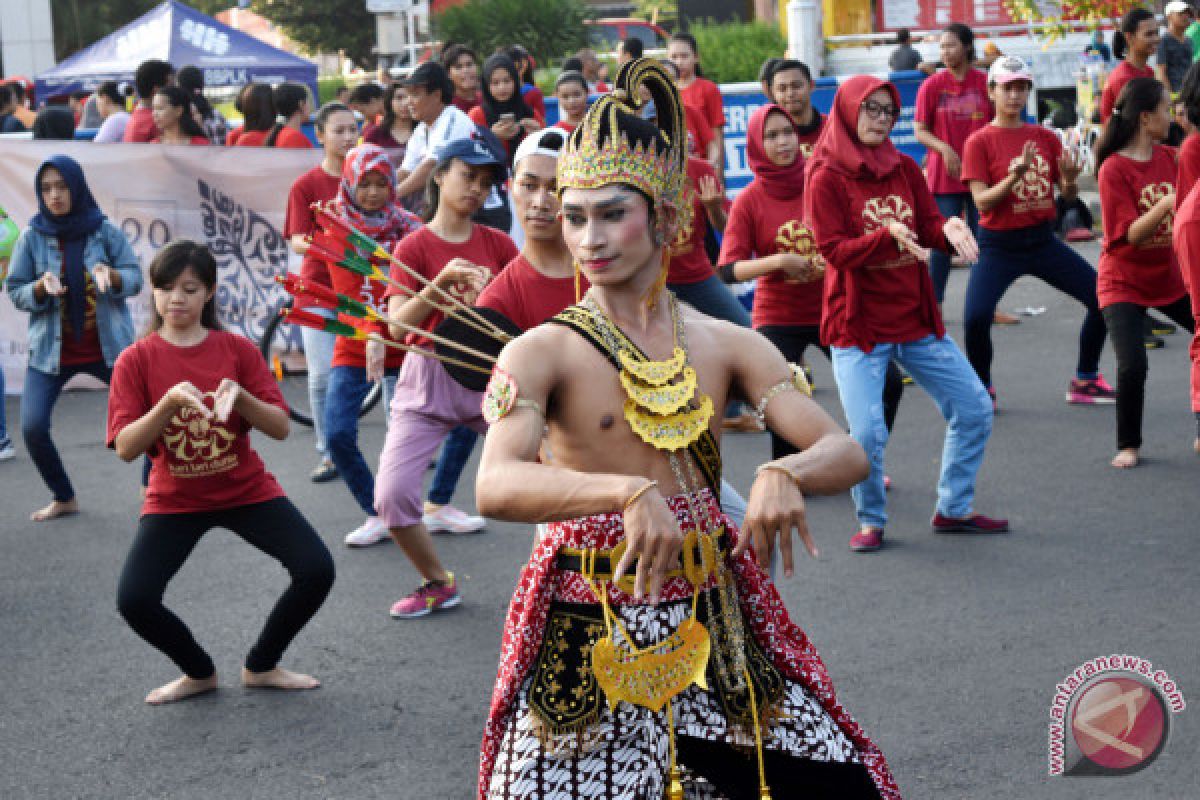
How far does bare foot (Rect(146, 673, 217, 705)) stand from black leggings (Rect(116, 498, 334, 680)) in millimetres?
28

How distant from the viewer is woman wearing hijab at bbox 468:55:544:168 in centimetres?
1254

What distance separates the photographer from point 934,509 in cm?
793

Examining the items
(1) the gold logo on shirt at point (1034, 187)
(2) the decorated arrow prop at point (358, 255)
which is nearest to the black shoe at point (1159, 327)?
(1) the gold logo on shirt at point (1034, 187)

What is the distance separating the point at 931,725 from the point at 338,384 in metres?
3.61

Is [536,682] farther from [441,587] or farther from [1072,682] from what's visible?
[441,587]

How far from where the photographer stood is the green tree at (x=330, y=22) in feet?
161

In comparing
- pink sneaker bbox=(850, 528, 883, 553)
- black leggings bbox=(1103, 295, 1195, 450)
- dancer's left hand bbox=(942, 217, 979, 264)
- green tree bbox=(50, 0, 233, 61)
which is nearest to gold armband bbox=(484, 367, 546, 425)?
dancer's left hand bbox=(942, 217, 979, 264)

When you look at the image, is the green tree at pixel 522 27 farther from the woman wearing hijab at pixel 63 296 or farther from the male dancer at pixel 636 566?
the male dancer at pixel 636 566

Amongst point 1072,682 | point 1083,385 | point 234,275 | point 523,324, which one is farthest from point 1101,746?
point 234,275

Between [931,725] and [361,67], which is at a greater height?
[361,67]

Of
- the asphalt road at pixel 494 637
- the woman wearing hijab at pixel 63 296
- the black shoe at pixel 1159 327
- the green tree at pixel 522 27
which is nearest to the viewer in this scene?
the asphalt road at pixel 494 637

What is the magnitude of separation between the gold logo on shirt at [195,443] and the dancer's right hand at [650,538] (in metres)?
3.19

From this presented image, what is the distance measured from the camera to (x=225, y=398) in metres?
5.58

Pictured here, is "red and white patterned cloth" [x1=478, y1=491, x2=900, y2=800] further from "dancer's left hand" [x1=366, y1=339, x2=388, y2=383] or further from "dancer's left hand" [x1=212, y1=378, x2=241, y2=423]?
"dancer's left hand" [x1=366, y1=339, x2=388, y2=383]
